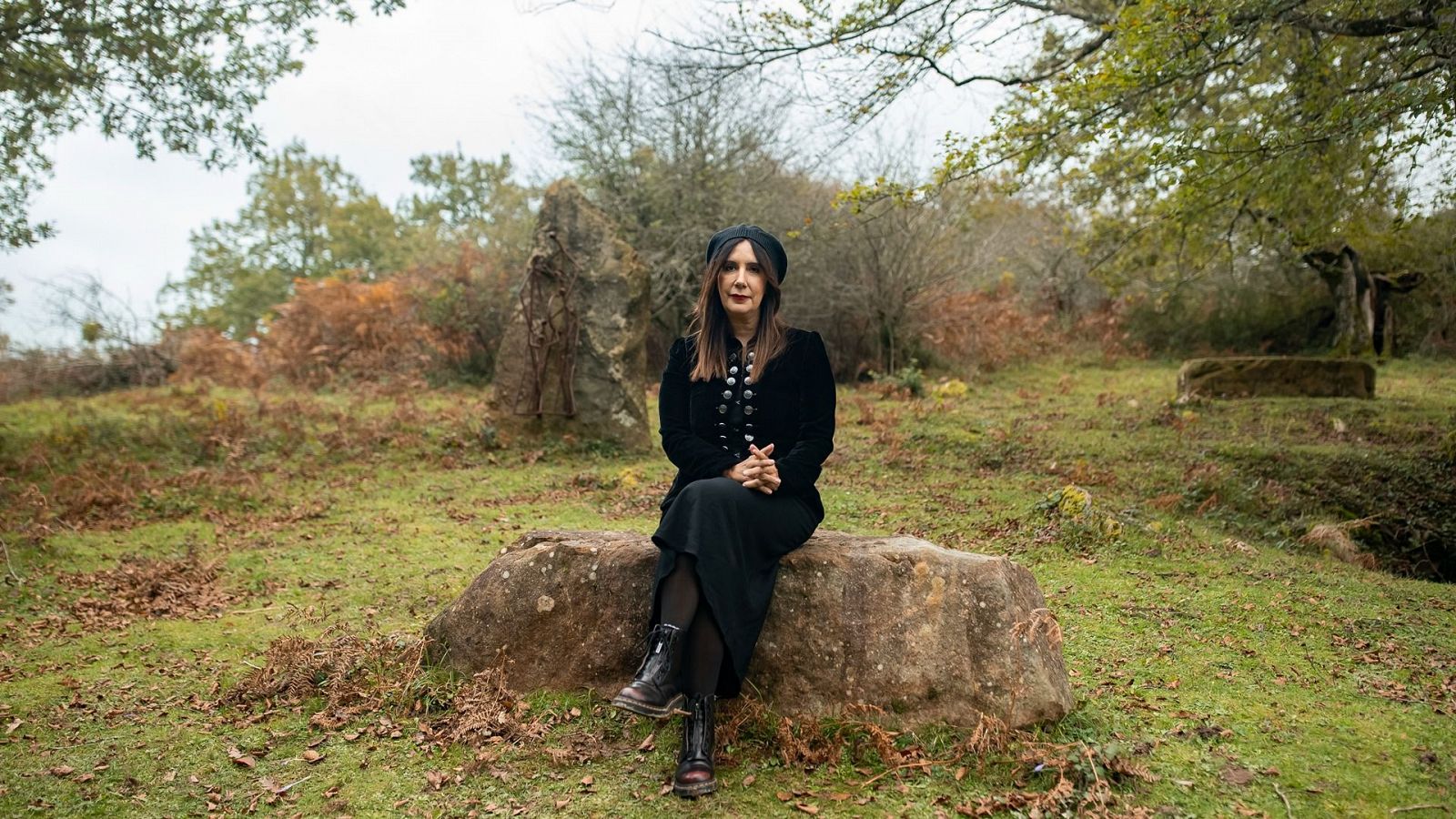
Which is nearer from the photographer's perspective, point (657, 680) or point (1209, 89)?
point (657, 680)

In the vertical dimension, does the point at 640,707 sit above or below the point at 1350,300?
below

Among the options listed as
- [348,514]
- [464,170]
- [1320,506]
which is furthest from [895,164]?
[464,170]

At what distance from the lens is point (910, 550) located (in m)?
4.09

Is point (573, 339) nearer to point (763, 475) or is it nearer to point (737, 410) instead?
point (737, 410)

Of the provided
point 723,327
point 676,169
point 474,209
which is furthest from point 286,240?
point 723,327

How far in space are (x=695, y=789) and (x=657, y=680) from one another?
42cm

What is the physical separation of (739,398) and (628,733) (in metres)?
1.58

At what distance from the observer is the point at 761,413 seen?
173 inches

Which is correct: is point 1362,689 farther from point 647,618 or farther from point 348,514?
point 348,514

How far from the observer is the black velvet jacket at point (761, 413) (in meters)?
4.30

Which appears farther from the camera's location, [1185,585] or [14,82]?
[14,82]

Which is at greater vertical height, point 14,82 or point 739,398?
point 14,82

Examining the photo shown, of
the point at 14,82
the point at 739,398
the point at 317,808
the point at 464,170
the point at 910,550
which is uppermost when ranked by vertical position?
the point at 464,170

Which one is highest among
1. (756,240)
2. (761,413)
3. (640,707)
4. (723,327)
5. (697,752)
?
(756,240)
